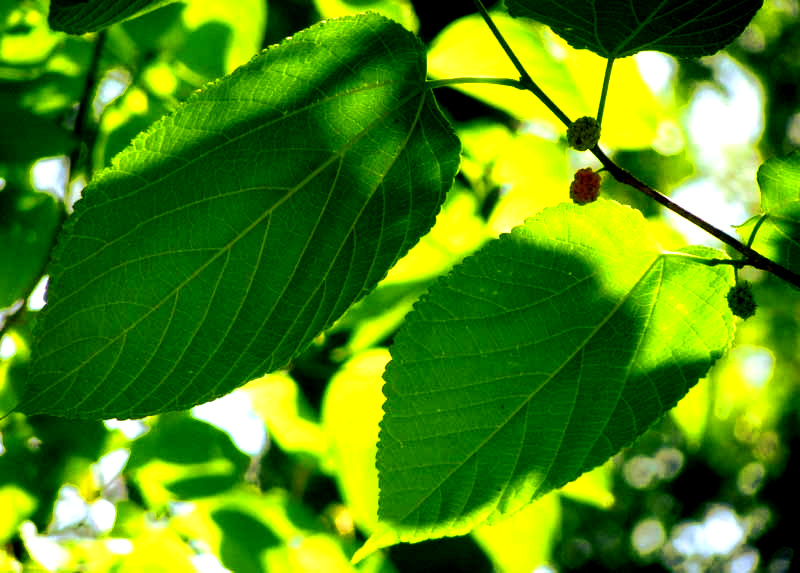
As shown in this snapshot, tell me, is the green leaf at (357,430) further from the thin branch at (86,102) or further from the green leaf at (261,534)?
the thin branch at (86,102)

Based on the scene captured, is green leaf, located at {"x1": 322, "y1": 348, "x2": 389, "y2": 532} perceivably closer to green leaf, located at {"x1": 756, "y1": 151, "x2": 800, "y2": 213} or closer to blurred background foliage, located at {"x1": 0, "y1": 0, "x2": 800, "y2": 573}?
blurred background foliage, located at {"x1": 0, "y1": 0, "x2": 800, "y2": 573}

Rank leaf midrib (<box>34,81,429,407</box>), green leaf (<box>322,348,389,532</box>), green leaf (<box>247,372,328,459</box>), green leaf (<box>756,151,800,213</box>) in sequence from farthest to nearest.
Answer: green leaf (<box>247,372,328,459</box>)
green leaf (<box>322,348,389,532</box>)
green leaf (<box>756,151,800,213</box>)
leaf midrib (<box>34,81,429,407</box>)

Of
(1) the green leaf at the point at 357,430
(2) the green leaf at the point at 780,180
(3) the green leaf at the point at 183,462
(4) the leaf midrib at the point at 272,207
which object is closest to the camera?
(4) the leaf midrib at the point at 272,207

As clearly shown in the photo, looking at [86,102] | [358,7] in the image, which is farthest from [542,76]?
[86,102]

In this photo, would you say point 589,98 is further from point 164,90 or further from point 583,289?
point 583,289

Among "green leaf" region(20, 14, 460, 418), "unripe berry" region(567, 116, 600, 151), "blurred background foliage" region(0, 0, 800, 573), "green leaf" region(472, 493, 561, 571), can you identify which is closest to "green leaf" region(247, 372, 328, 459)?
"blurred background foliage" region(0, 0, 800, 573)

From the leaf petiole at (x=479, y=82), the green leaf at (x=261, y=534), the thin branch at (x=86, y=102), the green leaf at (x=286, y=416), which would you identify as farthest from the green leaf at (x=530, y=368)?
the thin branch at (x=86, y=102)
